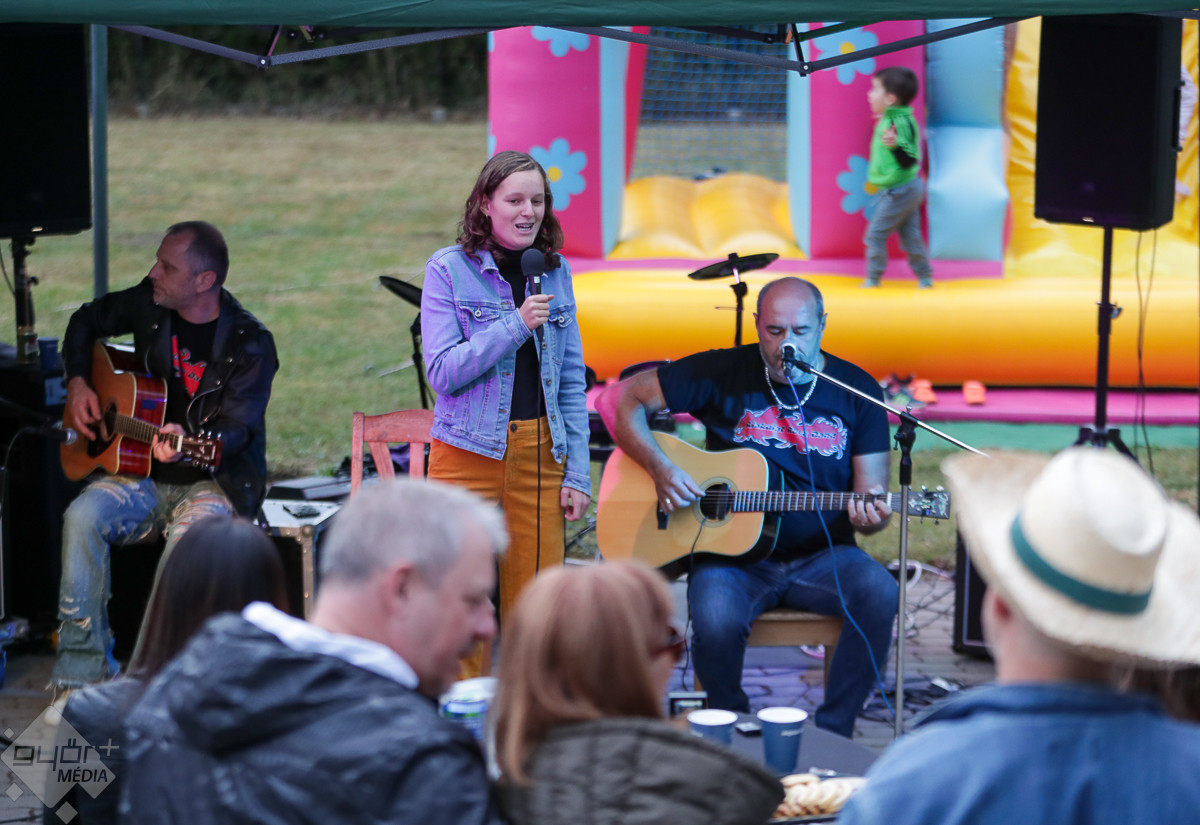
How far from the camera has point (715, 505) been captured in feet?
14.9

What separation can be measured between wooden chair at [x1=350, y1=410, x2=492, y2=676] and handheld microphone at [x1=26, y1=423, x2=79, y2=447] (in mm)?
1025

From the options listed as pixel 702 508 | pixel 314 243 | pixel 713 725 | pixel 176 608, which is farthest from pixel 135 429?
pixel 314 243

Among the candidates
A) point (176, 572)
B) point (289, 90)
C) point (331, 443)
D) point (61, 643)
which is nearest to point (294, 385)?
point (331, 443)

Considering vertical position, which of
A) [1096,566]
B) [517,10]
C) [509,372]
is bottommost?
[1096,566]

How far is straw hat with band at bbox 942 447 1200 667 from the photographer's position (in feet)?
5.41

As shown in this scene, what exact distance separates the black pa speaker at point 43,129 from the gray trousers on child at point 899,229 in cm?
490

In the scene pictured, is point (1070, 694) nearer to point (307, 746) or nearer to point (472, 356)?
point (307, 746)

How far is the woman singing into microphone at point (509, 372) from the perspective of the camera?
4.07 m

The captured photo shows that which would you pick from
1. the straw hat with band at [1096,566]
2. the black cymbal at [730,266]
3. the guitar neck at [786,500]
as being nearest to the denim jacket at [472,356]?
the guitar neck at [786,500]

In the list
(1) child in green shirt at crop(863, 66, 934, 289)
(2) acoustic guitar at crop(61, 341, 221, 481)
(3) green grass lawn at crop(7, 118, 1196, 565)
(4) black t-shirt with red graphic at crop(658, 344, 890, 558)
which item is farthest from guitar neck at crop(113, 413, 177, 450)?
(1) child in green shirt at crop(863, 66, 934, 289)

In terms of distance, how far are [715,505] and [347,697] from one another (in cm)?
282

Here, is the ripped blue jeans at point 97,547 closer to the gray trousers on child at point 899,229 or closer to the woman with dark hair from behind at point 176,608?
the woman with dark hair from behind at point 176,608

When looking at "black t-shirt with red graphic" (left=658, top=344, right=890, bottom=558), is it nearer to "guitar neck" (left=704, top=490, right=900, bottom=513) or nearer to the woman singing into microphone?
"guitar neck" (left=704, top=490, right=900, bottom=513)

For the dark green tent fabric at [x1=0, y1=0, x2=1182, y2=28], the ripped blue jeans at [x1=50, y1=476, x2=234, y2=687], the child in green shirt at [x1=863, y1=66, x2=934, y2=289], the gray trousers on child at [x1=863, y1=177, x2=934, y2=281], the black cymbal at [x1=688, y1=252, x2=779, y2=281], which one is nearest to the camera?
the dark green tent fabric at [x1=0, y1=0, x2=1182, y2=28]
